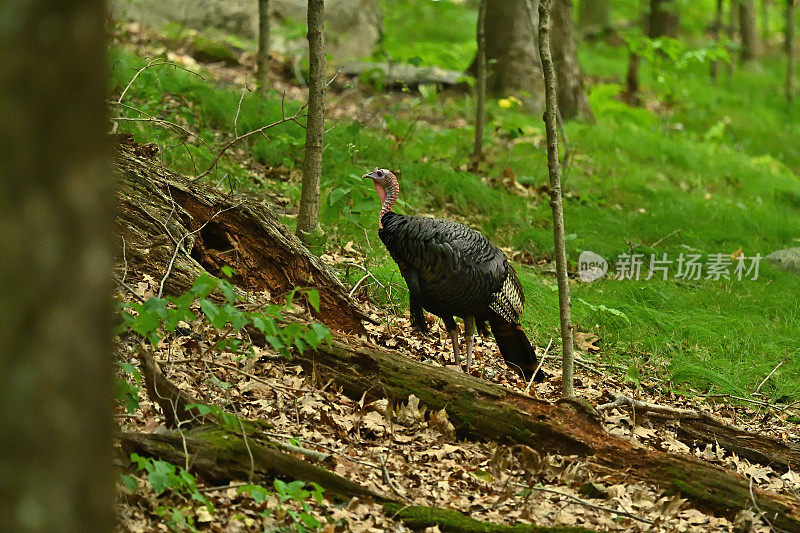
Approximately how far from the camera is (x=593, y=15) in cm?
2464

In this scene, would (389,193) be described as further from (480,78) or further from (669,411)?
(480,78)

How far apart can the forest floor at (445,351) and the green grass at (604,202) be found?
33 millimetres

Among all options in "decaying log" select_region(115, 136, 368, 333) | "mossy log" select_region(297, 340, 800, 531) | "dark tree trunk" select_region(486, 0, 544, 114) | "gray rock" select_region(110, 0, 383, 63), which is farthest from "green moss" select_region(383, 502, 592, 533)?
"gray rock" select_region(110, 0, 383, 63)

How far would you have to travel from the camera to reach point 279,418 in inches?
181

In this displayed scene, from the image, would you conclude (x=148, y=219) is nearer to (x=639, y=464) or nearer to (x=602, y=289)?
(x=639, y=464)

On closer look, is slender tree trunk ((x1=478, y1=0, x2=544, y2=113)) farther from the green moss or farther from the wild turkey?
the green moss

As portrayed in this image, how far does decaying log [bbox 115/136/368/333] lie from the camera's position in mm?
5320

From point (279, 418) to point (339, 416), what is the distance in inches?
14.8

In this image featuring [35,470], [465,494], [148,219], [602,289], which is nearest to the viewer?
[35,470]

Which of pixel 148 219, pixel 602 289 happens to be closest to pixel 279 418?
pixel 148 219

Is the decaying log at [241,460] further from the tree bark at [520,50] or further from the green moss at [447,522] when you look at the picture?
the tree bark at [520,50]

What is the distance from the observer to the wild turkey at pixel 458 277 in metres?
5.76

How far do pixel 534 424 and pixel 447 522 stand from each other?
104cm

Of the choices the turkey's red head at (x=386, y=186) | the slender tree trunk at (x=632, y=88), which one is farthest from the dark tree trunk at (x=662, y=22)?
the turkey's red head at (x=386, y=186)
